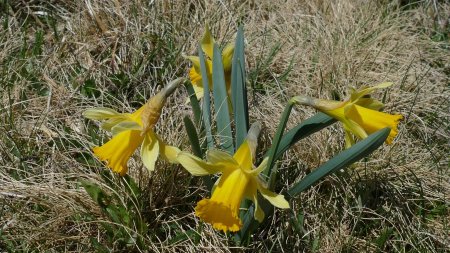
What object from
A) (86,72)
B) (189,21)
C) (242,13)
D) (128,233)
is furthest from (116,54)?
(128,233)

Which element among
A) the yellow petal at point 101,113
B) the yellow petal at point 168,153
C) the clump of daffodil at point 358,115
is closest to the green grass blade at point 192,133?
the yellow petal at point 168,153

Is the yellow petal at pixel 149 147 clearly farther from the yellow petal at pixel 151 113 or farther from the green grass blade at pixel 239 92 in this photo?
the green grass blade at pixel 239 92

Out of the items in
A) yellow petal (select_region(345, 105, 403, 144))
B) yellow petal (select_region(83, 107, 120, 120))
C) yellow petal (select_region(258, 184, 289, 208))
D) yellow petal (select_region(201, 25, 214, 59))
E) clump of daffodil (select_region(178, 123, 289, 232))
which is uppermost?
yellow petal (select_region(201, 25, 214, 59))

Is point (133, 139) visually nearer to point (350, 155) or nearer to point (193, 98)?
point (193, 98)

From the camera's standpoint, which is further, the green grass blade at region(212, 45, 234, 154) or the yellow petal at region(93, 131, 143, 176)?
the green grass blade at region(212, 45, 234, 154)

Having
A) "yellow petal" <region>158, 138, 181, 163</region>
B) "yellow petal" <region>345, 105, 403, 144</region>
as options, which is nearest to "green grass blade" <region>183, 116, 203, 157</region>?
"yellow petal" <region>158, 138, 181, 163</region>

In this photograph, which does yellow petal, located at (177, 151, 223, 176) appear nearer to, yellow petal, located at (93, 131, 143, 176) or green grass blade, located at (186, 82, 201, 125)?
yellow petal, located at (93, 131, 143, 176)
